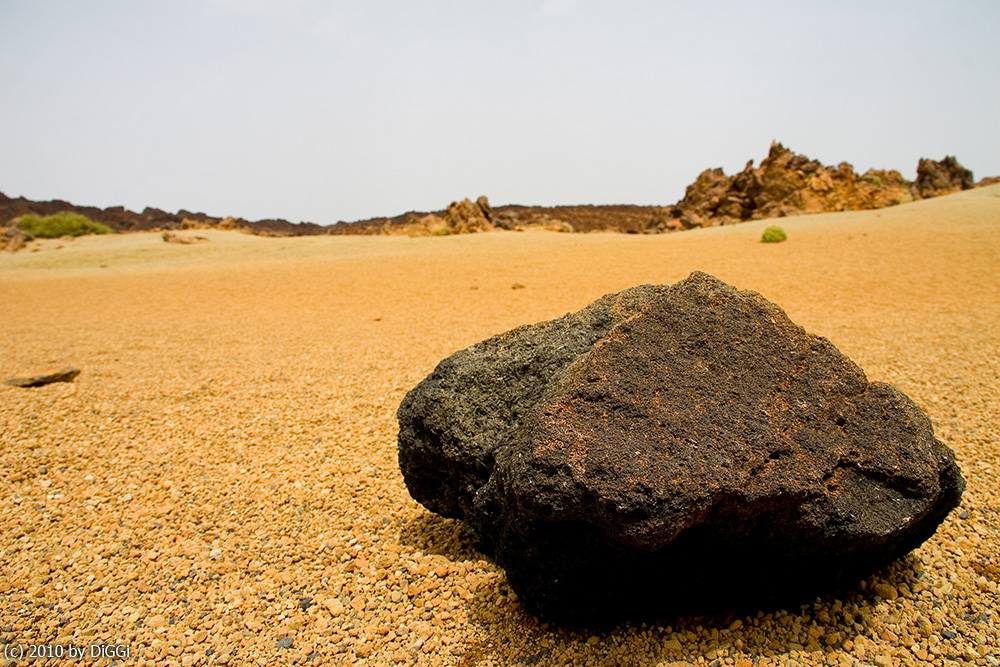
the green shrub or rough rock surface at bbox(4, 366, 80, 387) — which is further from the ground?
the green shrub

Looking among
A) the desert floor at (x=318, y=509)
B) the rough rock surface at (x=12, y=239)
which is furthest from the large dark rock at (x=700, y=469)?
the rough rock surface at (x=12, y=239)

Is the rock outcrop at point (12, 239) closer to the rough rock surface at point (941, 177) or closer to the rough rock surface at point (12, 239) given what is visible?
the rough rock surface at point (12, 239)

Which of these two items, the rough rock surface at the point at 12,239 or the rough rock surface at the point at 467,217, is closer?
the rough rock surface at the point at 467,217

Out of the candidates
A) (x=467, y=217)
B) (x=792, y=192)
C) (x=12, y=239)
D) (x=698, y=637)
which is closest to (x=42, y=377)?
(x=698, y=637)

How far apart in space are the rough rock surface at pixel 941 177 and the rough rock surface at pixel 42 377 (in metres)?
31.8

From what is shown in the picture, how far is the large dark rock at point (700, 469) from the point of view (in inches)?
74.5

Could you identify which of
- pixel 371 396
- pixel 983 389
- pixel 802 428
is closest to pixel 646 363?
pixel 802 428

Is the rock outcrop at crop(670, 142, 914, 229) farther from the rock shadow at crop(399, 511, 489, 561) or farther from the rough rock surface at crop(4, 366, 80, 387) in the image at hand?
the rock shadow at crop(399, 511, 489, 561)

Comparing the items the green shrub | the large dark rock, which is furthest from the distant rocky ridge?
the large dark rock

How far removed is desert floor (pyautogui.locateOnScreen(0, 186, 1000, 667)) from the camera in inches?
86.3

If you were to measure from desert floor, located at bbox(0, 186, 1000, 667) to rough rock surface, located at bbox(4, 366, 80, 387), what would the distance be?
0.10 meters

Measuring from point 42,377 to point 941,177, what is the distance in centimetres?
3322

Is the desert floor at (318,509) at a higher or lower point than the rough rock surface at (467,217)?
lower

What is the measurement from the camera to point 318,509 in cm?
324
